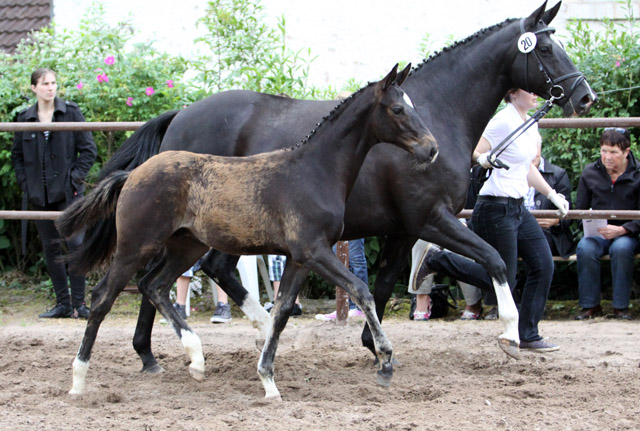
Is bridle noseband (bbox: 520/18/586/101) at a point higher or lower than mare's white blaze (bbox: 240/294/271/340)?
higher

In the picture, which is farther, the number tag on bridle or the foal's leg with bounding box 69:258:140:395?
the number tag on bridle

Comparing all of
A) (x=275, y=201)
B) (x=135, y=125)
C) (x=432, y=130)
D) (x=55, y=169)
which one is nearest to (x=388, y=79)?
(x=432, y=130)

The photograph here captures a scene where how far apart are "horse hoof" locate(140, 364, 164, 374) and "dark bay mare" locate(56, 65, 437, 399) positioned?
2.47 feet

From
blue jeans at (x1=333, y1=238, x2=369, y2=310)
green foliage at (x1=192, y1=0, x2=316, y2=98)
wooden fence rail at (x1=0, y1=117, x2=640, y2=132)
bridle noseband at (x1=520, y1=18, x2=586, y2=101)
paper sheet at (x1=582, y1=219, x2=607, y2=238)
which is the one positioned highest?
green foliage at (x1=192, y1=0, x2=316, y2=98)

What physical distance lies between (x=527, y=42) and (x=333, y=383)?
2.31 metres

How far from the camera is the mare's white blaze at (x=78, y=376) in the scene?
169 inches

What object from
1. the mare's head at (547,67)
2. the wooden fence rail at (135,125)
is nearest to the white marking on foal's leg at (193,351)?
the wooden fence rail at (135,125)

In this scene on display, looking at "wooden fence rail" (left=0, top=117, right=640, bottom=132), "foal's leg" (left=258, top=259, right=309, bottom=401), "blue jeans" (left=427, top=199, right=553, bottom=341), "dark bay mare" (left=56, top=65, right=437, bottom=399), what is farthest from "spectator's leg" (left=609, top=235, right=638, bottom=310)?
"foal's leg" (left=258, top=259, right=309, bottom=401)

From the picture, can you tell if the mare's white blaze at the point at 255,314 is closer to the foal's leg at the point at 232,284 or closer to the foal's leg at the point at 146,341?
the foal's leg at the point at 232,284

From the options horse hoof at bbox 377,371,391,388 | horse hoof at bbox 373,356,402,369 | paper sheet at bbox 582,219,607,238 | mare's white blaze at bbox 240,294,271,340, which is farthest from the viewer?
paper sheet at bbox 582,219,607,238

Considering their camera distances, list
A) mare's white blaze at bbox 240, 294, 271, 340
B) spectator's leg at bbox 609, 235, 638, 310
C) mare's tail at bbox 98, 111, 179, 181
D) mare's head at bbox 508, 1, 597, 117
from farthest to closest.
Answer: spectator's leg at bbox 609, 235, 638, 310 < mare's tail at bbox 98, 111, 179, 181 < mare's white blaze at bbox 240, 294, 271, 340 < mare's head at bbox 508, 1, 597, 117

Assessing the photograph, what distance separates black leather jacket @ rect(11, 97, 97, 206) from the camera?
7133mm

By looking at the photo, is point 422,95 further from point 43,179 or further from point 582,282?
point 43,179

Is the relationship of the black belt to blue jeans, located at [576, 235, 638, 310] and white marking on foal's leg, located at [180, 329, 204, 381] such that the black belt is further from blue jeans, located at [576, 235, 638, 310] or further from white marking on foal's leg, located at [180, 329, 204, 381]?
white marking on foal's leg, located at [180, 329, 204, 381]
